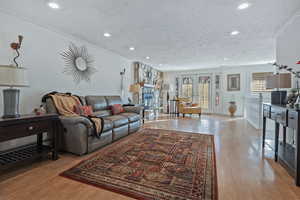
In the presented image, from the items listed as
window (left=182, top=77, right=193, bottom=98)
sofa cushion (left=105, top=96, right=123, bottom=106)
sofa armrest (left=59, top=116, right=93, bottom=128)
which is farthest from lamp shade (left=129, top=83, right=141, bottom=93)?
window (left=182, top=77, right=193, bottom=98)

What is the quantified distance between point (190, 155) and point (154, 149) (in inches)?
26.0

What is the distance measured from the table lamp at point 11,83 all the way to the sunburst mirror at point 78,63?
58.2 inches

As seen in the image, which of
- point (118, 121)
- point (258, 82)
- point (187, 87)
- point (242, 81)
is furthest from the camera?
point (187, 87)

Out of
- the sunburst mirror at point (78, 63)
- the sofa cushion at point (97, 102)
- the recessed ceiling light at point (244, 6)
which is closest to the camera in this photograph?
the recessed ceiling light at point (244, 6)

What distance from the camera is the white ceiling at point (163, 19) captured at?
2.16 metres

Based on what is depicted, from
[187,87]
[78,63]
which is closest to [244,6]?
[78,63]

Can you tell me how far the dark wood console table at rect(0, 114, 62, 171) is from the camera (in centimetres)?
170

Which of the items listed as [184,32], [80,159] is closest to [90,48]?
[184,32]

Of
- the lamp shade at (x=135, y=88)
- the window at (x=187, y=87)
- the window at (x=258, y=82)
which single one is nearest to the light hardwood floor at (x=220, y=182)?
the lamp shade at (x=135, y=88)

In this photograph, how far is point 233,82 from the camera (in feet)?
23.6

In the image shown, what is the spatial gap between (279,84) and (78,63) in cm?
425

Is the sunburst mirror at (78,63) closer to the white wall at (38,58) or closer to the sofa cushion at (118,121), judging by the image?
the white wall at (38,58)

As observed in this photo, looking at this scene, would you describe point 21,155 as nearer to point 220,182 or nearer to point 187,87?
point 220,182

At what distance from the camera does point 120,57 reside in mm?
5145
